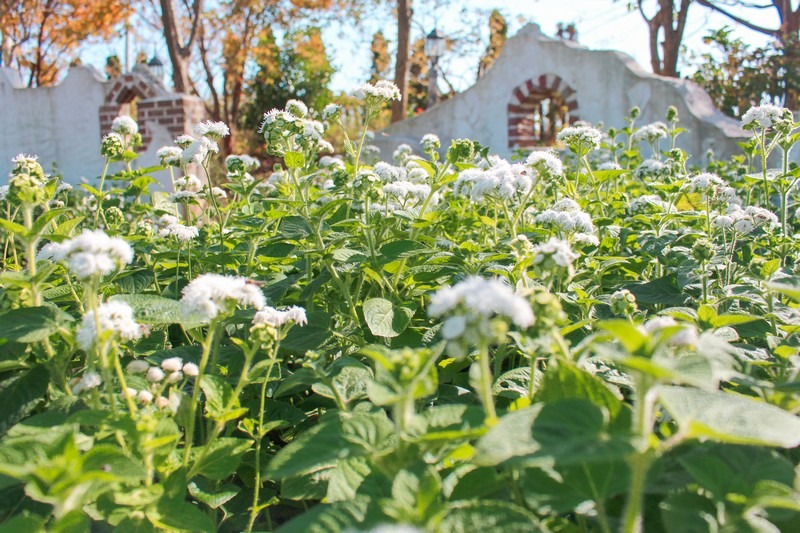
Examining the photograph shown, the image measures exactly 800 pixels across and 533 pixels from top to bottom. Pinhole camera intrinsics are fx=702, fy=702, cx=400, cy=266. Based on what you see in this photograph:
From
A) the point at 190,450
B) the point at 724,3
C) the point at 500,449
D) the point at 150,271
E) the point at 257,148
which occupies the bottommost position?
the point at 190,450

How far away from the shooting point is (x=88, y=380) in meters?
1.38

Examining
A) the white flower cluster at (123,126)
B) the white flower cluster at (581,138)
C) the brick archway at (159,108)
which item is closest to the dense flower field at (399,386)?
the white flower cluster at (581,138)

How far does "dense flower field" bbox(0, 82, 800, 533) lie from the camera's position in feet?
3.41

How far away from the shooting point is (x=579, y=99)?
10789mm

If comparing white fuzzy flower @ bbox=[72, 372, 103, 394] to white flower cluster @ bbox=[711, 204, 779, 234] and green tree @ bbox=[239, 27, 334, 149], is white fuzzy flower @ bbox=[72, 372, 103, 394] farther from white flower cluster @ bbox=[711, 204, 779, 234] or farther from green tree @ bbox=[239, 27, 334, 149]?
green tree @ bbox=[239, 27, 334, 149]

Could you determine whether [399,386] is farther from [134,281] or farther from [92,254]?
[134,281]

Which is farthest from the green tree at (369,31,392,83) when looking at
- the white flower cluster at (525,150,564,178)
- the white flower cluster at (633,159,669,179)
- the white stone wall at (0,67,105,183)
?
the white flower cluster at (525,150,564,178)

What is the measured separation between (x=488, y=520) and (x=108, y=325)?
31.7 inches

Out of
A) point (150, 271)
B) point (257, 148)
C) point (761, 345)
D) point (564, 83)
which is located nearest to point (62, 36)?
point (257, 148)

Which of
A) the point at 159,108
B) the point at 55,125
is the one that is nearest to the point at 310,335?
the point at 159,108

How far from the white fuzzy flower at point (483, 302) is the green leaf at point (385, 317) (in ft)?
2.59

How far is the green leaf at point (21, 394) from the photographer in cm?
157

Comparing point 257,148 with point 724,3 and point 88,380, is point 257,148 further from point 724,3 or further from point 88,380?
point 88,380

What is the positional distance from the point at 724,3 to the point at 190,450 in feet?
63.9
